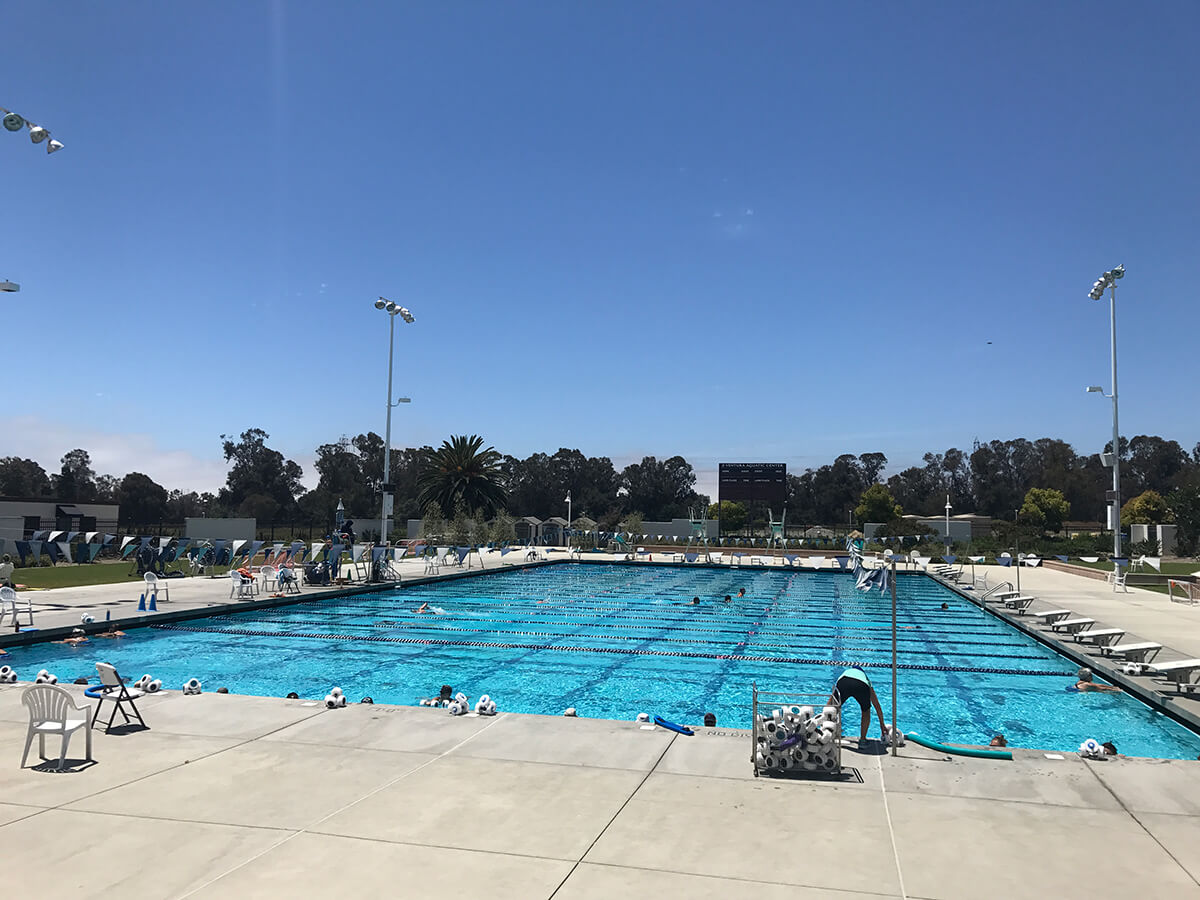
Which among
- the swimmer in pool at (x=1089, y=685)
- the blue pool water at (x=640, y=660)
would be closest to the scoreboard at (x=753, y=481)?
the blue pool water at (x=640, y=660)

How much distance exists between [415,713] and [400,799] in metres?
2.53

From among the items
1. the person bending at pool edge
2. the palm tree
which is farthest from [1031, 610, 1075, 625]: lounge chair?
the palm tree

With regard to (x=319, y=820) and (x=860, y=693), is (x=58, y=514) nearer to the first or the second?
(x=319, y=820)

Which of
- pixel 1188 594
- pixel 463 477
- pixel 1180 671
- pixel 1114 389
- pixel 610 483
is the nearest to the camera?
pixel 1180 671

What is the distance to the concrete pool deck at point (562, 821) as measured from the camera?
3.91 metres

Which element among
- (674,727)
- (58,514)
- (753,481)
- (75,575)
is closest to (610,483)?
(753,481)

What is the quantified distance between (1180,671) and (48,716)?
11180 millimetres

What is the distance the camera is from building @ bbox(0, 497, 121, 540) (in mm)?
37781

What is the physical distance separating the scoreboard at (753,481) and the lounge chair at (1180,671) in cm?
4939

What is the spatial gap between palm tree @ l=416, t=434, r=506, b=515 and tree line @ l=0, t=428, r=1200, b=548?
2290 centimetres

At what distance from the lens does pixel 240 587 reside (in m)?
18.4

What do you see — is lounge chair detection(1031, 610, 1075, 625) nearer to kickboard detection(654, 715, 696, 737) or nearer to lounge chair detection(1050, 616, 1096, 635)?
lounge chair detection(1050, 616, 1096, 635)

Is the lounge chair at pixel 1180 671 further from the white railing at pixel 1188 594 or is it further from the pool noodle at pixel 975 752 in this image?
the white railing at pixel 1188 594

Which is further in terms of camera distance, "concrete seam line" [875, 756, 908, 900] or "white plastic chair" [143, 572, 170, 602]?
"white plastic chair" [143, 572, 170, 602]
